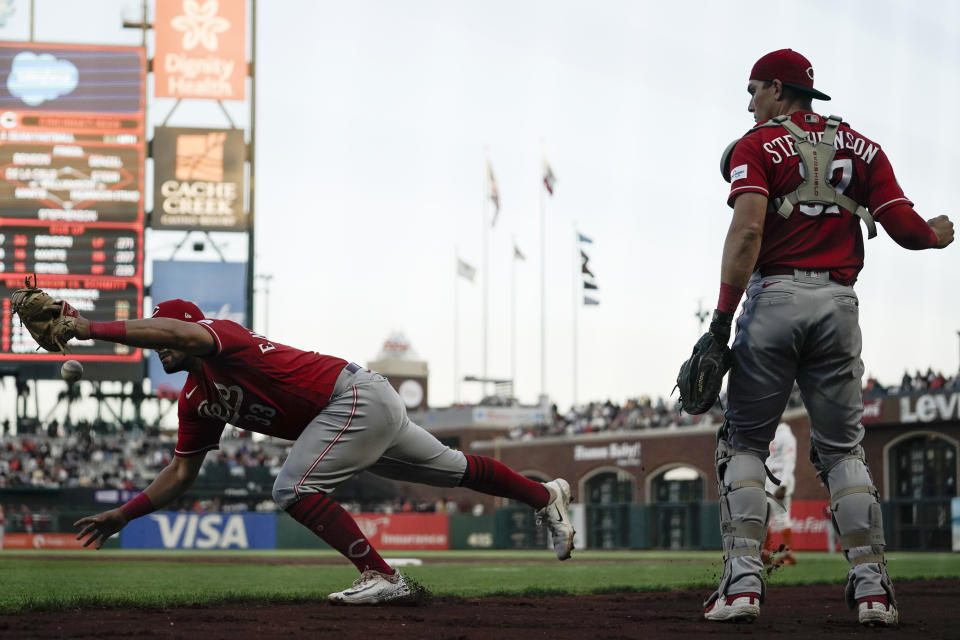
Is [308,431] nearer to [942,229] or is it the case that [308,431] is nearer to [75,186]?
[942,229]

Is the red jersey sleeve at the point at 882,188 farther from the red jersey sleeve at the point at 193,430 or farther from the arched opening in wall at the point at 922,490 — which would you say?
the arched opening in wall at the point at 922,490

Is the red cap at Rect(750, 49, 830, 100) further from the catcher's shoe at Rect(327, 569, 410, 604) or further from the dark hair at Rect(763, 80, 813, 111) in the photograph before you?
the catcher's shoe at Rect(327, 569, 410, 604)

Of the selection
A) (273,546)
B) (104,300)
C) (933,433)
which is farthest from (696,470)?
(104,300)

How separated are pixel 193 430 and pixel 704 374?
8.96 ft

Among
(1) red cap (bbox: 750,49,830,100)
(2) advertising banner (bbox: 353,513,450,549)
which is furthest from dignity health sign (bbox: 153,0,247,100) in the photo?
(1) red cap (bbox: 750,49,830,100)

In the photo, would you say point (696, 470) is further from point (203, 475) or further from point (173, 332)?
point (173, 332)

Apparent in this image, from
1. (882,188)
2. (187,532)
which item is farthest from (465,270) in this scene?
(882,188)

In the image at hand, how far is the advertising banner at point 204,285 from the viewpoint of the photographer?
106ft

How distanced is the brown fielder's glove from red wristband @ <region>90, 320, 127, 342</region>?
8.28 feet

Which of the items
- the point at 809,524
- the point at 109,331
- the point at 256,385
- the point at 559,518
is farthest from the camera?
the point at 809,524

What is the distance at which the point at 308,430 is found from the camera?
6066 mm

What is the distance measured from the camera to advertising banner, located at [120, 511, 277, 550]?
30016mm


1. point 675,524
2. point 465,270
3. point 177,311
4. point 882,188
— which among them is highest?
point 465,270

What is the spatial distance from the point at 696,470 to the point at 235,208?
17.6m
